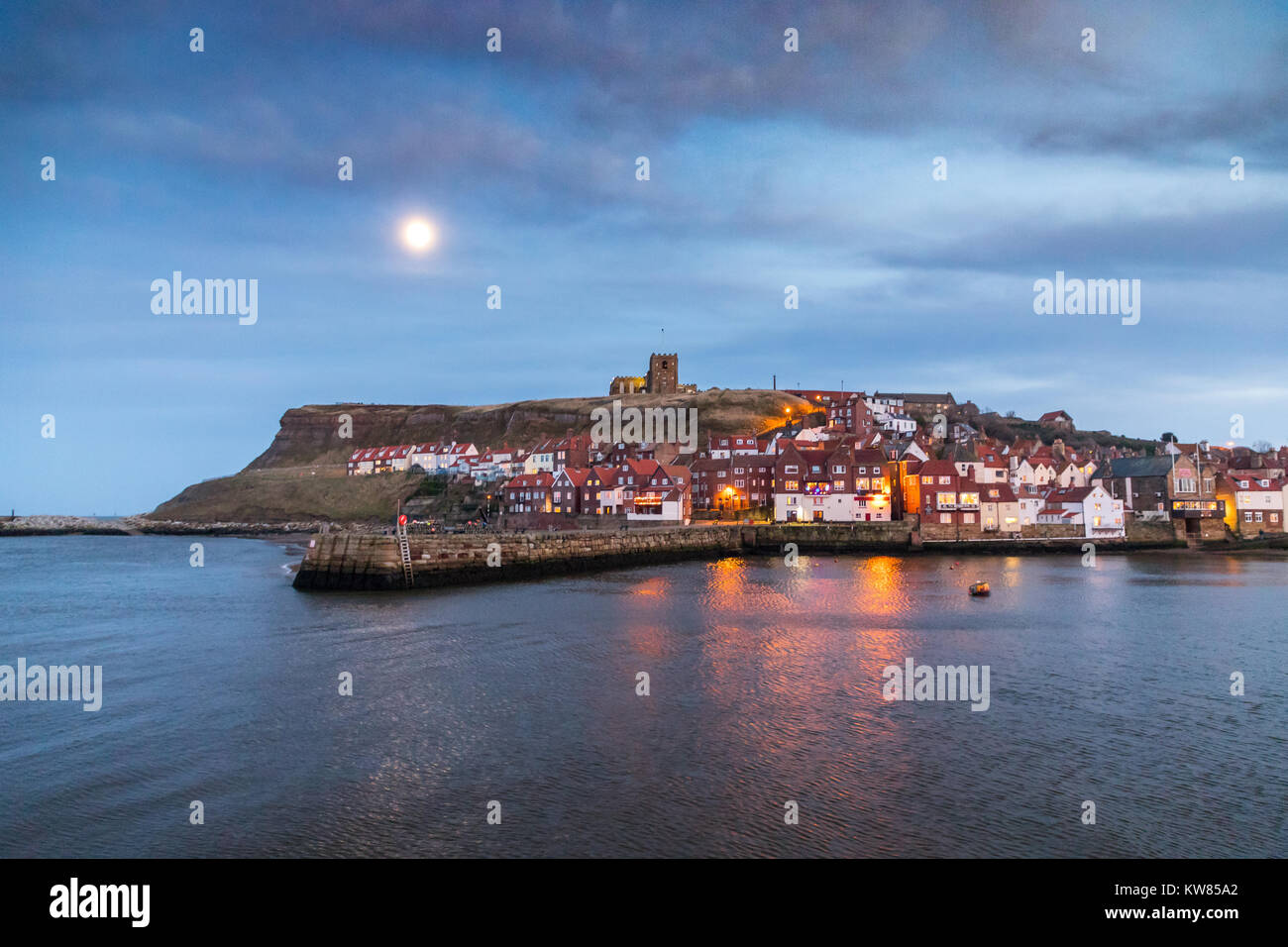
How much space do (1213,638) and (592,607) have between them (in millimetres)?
29203

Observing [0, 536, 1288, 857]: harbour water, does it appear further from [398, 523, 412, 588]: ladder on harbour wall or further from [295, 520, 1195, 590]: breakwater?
[295, 520, 1195, 590]: breakwater

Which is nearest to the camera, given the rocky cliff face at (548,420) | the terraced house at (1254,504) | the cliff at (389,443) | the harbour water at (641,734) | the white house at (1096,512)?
the harbour water at (641,734)

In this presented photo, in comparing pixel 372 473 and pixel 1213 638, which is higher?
pixel 372 473

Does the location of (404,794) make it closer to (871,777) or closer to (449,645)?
(871,777)

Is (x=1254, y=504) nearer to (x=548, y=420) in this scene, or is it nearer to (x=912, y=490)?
(x=912, y=490)

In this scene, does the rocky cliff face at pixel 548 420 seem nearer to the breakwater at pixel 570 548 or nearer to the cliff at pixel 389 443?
the cliff at pixel 389 443

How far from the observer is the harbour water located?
14.7m

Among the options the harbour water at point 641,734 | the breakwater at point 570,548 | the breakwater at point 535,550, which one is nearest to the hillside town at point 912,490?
the breakwater at point 570,548

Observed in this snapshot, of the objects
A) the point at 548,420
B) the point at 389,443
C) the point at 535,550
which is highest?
Answer: the point at 548,420

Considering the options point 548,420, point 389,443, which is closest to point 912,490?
point 548,420

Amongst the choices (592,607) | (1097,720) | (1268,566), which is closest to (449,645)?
(592,607)

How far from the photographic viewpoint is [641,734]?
810 inches

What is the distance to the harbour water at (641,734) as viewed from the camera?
14.7 meters
